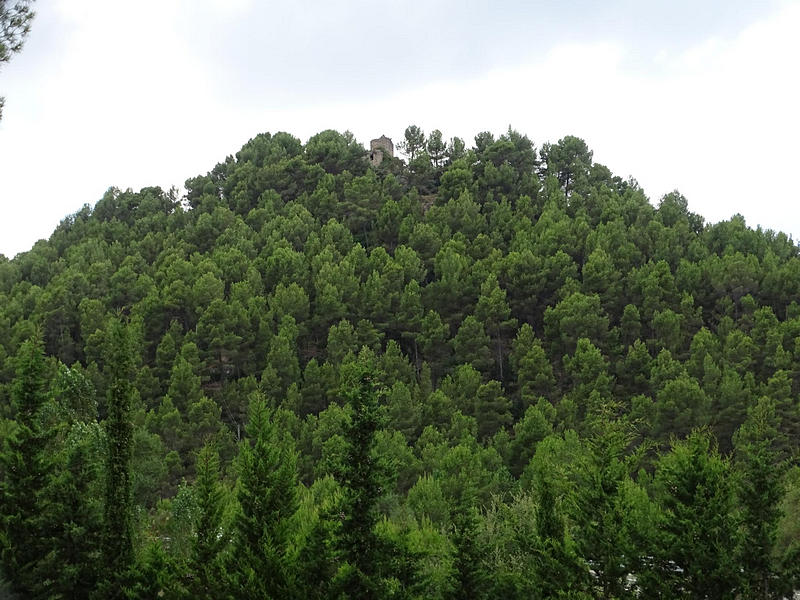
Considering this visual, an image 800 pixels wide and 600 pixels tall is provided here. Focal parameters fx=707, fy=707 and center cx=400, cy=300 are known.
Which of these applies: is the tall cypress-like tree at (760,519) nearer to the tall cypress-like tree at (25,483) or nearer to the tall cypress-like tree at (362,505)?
the tall cypress-like tree at (362,505)

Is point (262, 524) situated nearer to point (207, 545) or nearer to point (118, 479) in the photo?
point (207, 545)

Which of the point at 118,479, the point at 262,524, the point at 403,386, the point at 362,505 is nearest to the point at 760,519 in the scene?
the point at 362,505

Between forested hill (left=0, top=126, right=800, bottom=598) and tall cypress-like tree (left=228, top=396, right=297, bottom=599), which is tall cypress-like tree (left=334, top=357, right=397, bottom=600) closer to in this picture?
forested hill (left=0, top=126, right=800, bottom=598)

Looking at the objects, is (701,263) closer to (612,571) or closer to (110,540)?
(612,571)

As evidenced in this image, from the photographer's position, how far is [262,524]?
21.4 meters

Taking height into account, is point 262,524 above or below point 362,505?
below

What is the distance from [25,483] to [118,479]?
320 cm

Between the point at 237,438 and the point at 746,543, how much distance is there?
120ft

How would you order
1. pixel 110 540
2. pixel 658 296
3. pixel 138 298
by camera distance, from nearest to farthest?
pixel 110 540 → pixel 658 296 → pixel 138 298

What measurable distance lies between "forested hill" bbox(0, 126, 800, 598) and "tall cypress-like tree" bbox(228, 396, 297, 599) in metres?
0.09

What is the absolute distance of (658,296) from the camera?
59.9m

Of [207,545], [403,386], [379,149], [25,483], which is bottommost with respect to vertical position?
[207,545]

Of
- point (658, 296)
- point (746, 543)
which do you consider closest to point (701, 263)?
point (658, 296)

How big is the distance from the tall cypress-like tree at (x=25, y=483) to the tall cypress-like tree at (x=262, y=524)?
6.51 m
